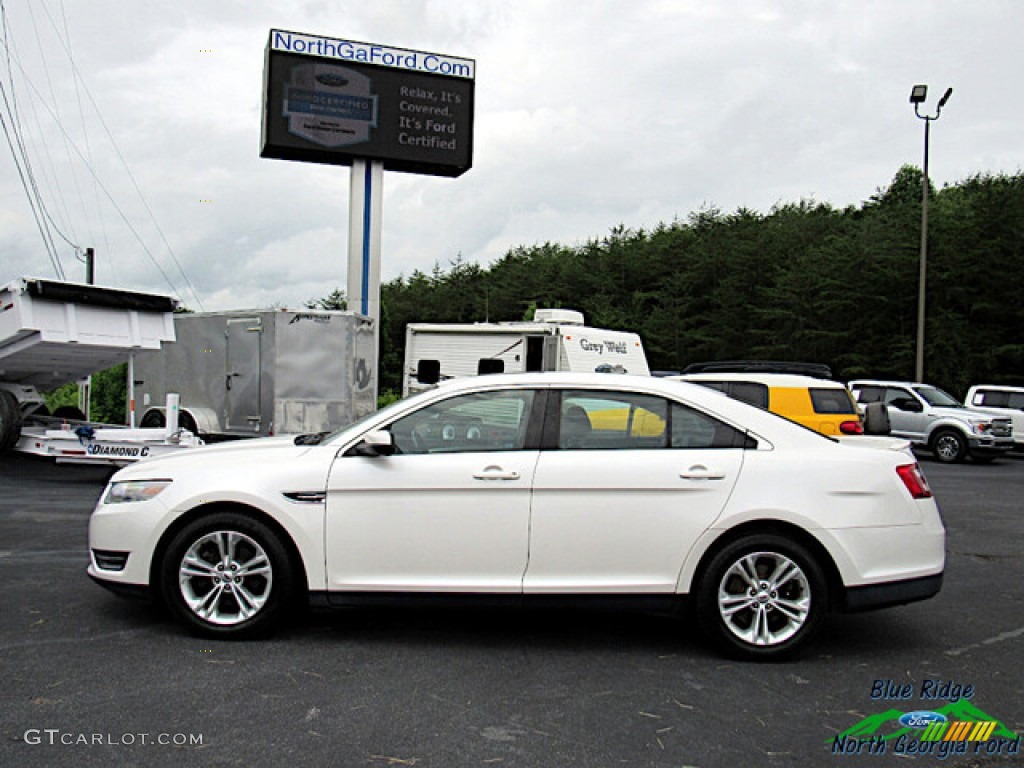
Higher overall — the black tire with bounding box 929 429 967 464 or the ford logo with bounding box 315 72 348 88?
the ford logo with bounding box 315 72 348 88

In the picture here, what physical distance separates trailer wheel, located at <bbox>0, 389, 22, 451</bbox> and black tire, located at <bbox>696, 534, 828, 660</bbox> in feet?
33.3

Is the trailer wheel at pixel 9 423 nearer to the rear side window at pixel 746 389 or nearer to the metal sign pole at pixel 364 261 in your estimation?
the rear side window at pixel 746 389

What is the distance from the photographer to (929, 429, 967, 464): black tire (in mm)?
19781

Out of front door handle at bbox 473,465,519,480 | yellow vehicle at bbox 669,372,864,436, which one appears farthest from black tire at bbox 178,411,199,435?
front door handle at bbox 473,465,519,480

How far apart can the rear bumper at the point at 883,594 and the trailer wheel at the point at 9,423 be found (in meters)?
10.7

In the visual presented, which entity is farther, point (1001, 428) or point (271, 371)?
point (1001, 428)

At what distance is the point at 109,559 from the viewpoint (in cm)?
533

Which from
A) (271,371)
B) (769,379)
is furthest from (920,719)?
(271,371)

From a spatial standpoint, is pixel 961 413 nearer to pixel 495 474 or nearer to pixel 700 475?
pixel 700 475

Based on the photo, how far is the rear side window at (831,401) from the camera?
40.4 feet

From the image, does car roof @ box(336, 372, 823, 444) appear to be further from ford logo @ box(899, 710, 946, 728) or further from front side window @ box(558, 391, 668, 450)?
ford logo @ box(899, 710, 946, 728)

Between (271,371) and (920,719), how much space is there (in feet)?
38.2

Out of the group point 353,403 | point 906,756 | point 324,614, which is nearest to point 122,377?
point 353,403

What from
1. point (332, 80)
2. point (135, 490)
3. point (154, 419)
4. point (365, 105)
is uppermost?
point (332, 80)
